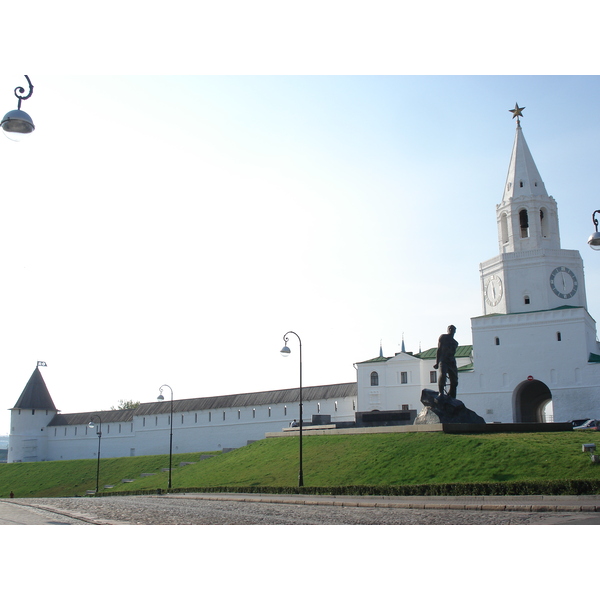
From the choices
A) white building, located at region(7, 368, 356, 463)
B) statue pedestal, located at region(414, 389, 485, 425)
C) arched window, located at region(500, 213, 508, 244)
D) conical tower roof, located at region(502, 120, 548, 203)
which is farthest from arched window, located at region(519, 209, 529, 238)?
statue pedestal, located at region(414, 389, 485, 425)

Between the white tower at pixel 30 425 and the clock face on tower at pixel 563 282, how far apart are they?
177 ft

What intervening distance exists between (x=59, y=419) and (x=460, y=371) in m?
45.9

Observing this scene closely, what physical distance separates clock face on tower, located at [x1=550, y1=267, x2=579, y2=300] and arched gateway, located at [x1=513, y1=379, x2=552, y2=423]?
20.2 ft

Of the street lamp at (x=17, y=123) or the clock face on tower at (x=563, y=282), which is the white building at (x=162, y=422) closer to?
the clock face on tower at (x=563, y=282)

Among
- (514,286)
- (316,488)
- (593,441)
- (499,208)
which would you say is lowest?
(316,488)

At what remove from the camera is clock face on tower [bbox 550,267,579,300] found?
140 feet

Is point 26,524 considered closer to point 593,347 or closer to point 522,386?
point 522,386

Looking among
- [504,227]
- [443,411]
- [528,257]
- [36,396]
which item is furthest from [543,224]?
[36,396]

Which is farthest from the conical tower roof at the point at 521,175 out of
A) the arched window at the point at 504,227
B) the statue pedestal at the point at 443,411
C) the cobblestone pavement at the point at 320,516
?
the cobblestone pavement at the point at 320,516

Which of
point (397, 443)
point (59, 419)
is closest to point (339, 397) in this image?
point (397, 443)

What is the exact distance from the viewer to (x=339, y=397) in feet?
167

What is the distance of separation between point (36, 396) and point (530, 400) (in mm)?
52361

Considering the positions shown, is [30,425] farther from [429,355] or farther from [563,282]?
[563,282]

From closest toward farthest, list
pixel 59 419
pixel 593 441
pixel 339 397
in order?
pixel 593 441 → pixel 339 397 → pixel 59 419
